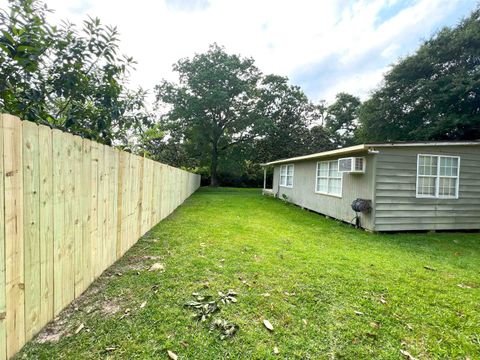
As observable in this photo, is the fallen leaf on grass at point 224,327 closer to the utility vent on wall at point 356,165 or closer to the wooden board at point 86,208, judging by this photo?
the wooden board at point 86,208

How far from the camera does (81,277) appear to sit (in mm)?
2564

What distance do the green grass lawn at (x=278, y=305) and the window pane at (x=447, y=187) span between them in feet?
9.25

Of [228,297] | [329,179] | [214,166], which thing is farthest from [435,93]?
[228,297]

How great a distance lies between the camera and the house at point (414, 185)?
6.64 m

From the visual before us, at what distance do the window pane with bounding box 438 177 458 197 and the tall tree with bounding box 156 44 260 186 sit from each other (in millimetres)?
16265

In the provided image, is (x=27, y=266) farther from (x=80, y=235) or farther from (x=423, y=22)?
(x=423, y=22)

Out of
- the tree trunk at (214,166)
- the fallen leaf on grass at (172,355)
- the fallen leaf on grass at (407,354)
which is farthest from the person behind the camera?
the tree trunk at (214,166)

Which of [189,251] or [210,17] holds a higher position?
[210,17]

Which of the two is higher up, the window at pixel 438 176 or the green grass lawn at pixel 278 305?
the window at pixel 438 176

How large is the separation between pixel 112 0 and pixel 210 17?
6.75 meters

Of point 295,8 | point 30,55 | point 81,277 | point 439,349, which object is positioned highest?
point 295,8

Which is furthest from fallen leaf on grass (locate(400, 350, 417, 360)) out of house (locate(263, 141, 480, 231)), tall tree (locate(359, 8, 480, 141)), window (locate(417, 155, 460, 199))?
tall tree (locate(359, 8, 480, 141))

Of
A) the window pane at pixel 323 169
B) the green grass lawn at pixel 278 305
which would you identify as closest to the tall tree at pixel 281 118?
the window pane at pixel 323 169

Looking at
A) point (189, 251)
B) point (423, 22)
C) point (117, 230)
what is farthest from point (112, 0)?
point (423, 22)
